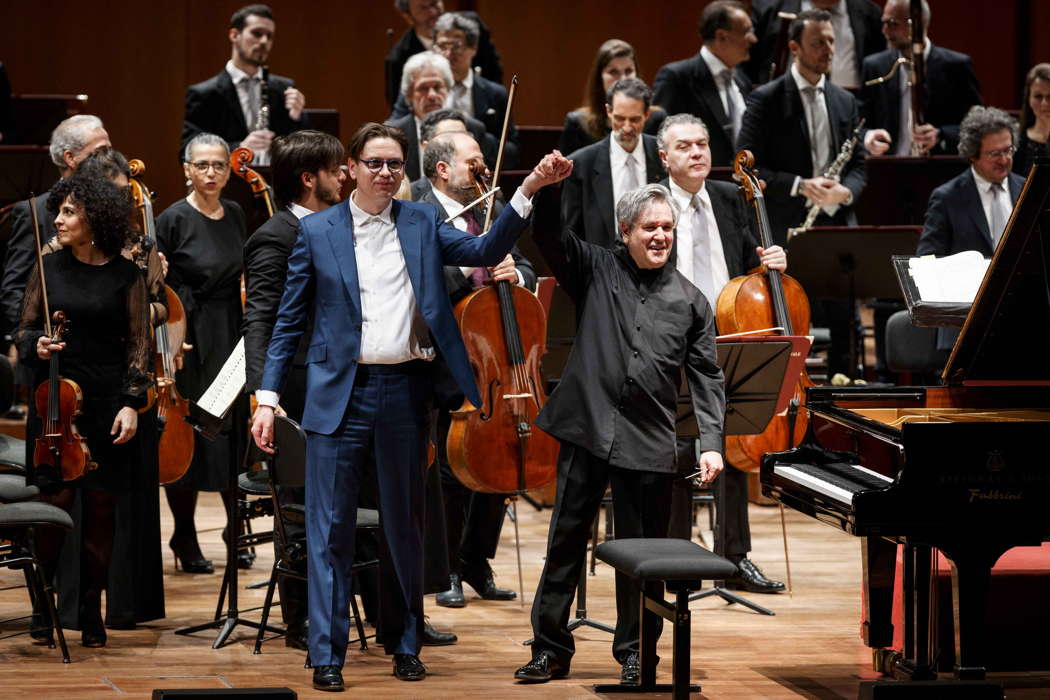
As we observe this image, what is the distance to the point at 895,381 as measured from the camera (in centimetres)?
A: 658

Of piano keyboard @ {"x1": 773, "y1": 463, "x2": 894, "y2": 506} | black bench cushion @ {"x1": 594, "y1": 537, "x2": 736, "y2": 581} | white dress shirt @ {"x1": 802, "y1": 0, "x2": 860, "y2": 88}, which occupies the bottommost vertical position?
black bench cushion @ {"x1": 594, "y1": 537, "x2": 736, "y2": 581}

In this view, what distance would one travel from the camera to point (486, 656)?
160 inches

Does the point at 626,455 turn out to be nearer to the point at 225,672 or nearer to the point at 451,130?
the point at 225,672

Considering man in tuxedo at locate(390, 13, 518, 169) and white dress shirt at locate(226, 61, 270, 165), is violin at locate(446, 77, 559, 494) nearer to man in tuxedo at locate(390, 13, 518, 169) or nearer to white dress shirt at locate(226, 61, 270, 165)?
man in tuxedo at locate(390, 13, 518, 169)

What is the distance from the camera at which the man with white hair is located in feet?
14.4

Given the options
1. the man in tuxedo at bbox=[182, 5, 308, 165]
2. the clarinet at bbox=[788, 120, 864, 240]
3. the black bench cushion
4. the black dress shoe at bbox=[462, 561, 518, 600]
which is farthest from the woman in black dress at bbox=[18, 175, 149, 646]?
the clarinet at bbox=[788, 120, 864, 240]

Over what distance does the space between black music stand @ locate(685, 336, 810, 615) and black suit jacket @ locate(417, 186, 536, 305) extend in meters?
0.73

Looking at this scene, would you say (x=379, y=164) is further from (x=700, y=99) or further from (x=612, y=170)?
(x=700, y=99)

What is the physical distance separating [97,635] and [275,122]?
9.19ft

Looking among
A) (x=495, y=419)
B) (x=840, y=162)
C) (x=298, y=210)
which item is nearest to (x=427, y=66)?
(x=840, y=162)

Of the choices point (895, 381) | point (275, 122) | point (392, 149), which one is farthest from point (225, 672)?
point (895, 381)

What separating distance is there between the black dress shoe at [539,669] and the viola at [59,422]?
4.51 feet

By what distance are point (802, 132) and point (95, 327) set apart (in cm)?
317

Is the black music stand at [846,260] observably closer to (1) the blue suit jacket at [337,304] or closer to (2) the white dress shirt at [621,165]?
(2) the white dress shirt at [621,165]
